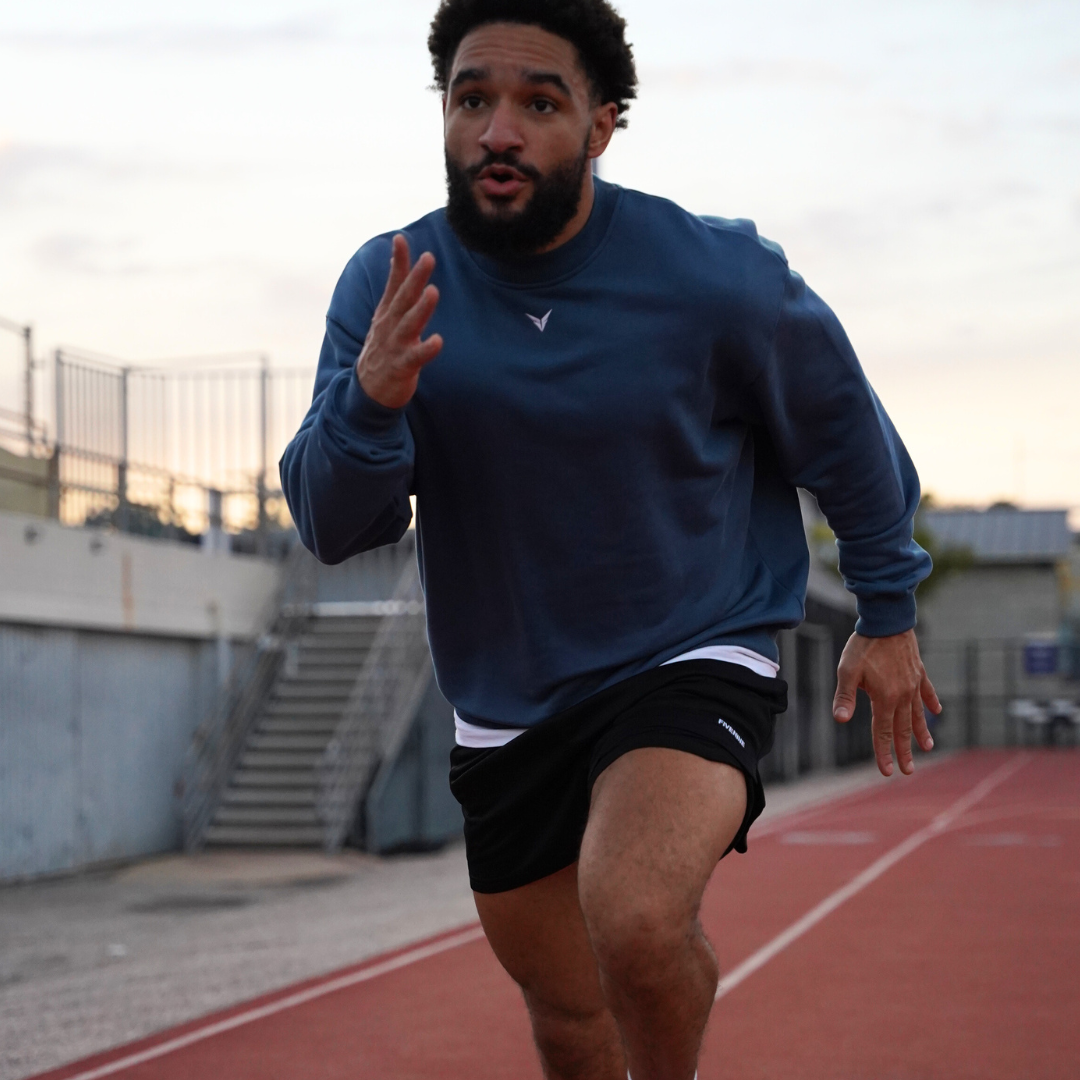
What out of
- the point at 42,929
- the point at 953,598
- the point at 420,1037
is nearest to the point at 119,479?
the point at 42,929

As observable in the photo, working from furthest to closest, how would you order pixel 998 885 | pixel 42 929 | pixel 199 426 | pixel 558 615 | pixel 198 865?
pixel 199 426, pixel 198 865, pixel 998 885, pixel 42 929, pixel 558 615

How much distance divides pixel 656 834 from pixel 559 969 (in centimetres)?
61

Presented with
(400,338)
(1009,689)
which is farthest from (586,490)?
(1009,689)

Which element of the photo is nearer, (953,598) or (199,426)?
(199,426)

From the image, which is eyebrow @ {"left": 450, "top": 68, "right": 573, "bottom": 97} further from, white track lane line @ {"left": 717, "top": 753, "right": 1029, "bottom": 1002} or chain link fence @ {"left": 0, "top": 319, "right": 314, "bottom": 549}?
chain link fence @ {"left": 0, "top": 319, "right": 314, "bottom": 549}

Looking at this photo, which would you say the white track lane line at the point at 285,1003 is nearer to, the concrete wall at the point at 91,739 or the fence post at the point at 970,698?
the concrete wall at the point at 91,739

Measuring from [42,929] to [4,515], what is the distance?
371 cm

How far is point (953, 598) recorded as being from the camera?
5931 centimetres

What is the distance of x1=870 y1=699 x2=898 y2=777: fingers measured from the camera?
3355mm

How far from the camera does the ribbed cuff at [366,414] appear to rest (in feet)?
8.82

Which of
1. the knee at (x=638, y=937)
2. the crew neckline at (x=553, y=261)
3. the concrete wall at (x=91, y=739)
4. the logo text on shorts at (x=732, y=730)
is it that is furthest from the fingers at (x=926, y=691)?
the concrete wall at (x=91, y=739)

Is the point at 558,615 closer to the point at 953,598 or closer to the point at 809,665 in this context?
the point at 809,665

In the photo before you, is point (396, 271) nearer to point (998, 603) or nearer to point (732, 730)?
point (732, 730)

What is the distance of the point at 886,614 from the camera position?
332 cm
